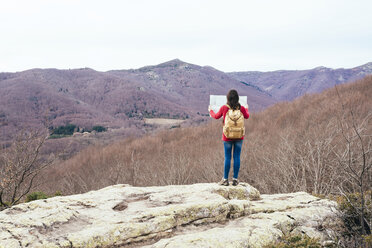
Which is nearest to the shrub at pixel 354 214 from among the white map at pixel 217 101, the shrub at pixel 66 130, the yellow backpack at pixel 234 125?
the yellow backpack at pixel 234 125

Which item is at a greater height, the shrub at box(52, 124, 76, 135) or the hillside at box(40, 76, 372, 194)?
the hillside at box(40, 76, 372, 194)

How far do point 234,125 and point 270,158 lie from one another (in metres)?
13.9

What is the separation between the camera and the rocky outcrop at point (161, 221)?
355cm

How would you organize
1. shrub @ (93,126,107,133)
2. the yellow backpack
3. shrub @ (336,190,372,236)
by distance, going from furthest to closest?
shrub @ (93,126,107,133)
the yellow backpack
shrub @ (336,190,372,236)

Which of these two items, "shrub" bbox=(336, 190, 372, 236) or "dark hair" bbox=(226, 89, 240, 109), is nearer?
"shrub" bbox=(336, 190, 372, 236)

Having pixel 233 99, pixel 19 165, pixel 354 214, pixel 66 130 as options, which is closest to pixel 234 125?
pixel 233 99

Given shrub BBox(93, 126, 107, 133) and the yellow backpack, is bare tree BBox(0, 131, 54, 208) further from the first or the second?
shrub BBox(93, 126, 107, 133)

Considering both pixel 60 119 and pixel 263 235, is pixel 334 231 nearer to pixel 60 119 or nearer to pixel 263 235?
pixel 263 235

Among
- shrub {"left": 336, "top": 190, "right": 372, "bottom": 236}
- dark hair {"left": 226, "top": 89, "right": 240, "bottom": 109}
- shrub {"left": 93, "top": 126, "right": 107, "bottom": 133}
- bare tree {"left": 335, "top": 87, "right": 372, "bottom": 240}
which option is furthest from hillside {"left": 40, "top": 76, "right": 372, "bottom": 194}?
shrub {"left": 93, "top": 126, "right": 107, "bottom": 133}

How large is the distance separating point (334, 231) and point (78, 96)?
211 metres

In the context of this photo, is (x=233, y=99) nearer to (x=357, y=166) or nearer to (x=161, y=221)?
(x=161, y=221)

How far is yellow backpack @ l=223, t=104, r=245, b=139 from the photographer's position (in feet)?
17.4

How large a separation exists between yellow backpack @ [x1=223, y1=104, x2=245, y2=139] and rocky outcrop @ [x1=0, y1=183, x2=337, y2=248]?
1247 millimetres

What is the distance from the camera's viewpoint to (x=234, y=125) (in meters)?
5.31
